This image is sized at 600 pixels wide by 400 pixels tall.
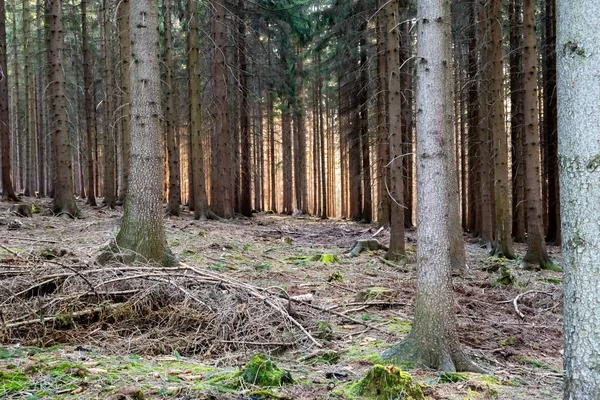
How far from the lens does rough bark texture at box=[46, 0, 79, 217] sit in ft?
42.8

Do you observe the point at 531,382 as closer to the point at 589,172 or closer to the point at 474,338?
the point at 474,338

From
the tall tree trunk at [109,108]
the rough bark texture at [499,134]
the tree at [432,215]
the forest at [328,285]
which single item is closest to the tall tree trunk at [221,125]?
the forest at [328,285]

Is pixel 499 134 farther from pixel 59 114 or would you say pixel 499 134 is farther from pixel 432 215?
pixel 59 114

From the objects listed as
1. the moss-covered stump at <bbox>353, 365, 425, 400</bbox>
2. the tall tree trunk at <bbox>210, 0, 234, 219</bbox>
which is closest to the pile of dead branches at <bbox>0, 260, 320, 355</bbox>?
the moss-covered stump at <bbox>353, 365, 425, 400</bbox>

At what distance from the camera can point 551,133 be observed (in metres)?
15.8

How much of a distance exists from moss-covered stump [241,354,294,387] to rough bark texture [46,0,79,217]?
35.7ft

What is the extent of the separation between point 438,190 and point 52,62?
1216 cm

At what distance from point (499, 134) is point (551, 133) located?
5149mm

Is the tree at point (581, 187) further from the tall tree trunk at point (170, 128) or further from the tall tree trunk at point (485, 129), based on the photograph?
the tall tree trunk at point (170, 128)

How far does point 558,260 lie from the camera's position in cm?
1279

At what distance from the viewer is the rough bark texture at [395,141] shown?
1057cm

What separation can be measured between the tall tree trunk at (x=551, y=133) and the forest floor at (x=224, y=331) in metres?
9.10

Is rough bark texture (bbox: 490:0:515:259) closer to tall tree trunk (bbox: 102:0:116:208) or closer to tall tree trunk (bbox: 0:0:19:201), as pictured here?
tall tree trunk (bbox: 102:0:116:208)

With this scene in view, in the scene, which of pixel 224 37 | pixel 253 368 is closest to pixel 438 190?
pixel 253 368
